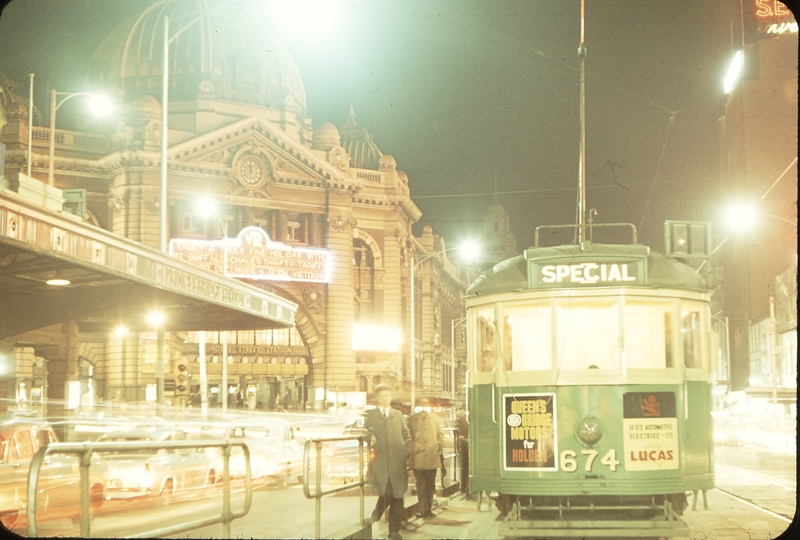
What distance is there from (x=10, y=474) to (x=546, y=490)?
279 inches

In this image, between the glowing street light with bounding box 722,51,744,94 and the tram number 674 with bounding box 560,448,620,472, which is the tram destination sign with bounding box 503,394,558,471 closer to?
the tram number 674 with bounding box 560,448,620,472

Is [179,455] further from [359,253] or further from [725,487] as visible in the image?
[359,253]

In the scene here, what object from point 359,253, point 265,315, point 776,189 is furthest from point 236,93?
point 265,315

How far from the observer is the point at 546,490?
34.2 ft

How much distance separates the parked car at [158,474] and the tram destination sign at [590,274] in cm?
705

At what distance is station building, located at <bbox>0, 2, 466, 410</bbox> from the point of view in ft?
204

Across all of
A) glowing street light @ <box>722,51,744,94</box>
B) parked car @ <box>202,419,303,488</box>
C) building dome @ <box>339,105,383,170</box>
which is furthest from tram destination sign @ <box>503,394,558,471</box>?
glowing street light @ <box>722,51,744,94</box>

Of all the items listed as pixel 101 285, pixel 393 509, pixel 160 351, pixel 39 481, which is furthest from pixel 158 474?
pixel 160 351

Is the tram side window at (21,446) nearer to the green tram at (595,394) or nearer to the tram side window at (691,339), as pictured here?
the green tram at (595,394)

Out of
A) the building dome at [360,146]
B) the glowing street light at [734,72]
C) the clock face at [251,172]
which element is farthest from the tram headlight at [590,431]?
the glowing street light at [734,72]

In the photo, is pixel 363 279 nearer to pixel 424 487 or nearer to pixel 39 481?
pixel 424 487

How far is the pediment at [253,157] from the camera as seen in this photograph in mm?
62719

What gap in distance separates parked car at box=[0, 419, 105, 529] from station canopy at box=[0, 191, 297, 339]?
2268 millimetres

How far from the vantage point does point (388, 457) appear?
11664 mm
